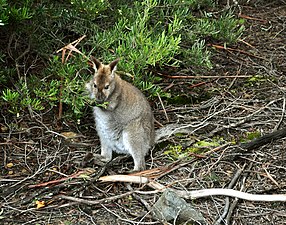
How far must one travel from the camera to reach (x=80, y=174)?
4.47 meters

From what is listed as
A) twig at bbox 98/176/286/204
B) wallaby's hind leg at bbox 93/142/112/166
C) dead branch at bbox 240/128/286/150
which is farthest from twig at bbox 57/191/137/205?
dead branch at bbox 240/128/286/150

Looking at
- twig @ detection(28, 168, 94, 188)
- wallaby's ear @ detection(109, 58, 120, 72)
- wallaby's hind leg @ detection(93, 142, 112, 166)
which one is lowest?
wallaby's hind leg @ detection(93, 142, 112, 166)

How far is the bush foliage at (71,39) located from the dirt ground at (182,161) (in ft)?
1.16

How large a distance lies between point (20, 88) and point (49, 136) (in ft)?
1.78

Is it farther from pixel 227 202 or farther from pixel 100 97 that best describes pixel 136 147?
pixel 227 202

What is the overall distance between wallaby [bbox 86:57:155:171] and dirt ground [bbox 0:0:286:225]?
6.8 inches

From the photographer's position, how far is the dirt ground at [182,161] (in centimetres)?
404

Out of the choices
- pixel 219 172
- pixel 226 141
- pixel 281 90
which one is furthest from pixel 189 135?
pixel 281 90

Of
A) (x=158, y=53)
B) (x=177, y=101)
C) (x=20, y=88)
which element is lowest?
(x=177, y=101)

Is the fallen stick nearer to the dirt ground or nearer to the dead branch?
the dirt ground

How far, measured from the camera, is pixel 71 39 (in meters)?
5.79

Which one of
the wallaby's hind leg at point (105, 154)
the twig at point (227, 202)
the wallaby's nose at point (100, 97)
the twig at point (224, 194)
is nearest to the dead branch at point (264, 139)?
the twig at point (227, 202)

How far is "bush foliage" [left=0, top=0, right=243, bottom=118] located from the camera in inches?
182

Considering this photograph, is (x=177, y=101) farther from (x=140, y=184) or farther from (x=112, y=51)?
(x=140, y=184)
